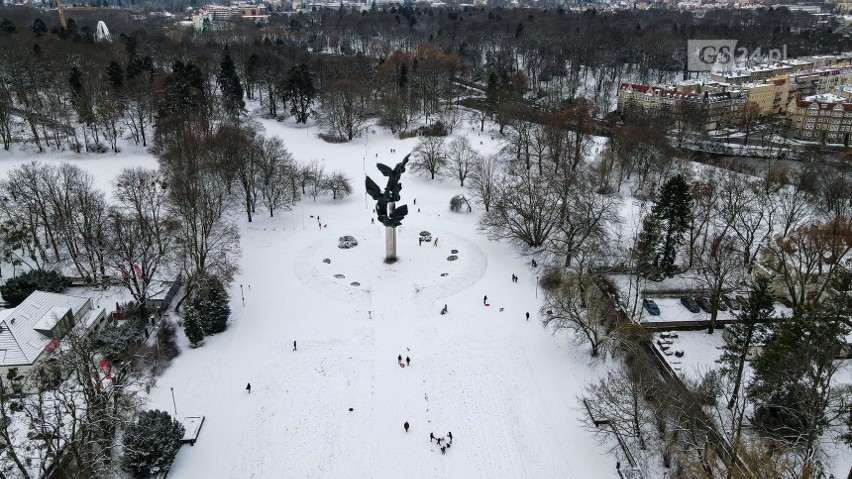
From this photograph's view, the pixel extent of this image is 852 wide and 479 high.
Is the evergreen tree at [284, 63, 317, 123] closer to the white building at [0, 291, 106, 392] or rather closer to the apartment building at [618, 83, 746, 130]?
the apartment building at [618, 83, 746, 130]

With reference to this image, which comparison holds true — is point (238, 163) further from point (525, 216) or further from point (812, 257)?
point (812, 257)

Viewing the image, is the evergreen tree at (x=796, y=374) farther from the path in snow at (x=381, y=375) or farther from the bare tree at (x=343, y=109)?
the bare tree at (x=343, y=109)

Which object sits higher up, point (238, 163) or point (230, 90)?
point (230, 90)

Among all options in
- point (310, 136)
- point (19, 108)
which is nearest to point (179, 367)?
point (310, 136)

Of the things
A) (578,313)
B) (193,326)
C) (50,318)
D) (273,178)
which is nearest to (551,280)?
(578,313)

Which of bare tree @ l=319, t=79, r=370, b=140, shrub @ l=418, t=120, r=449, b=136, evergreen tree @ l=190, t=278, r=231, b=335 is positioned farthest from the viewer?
shrub @ l=418, t=120, r=449, b=136

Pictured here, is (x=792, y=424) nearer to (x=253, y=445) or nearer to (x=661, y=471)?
(x=661, y=471)

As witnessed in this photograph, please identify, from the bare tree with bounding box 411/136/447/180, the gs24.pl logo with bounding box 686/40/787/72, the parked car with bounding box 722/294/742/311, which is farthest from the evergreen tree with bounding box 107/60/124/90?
the gs24.pl logo with bounding box 686/40/787/72
